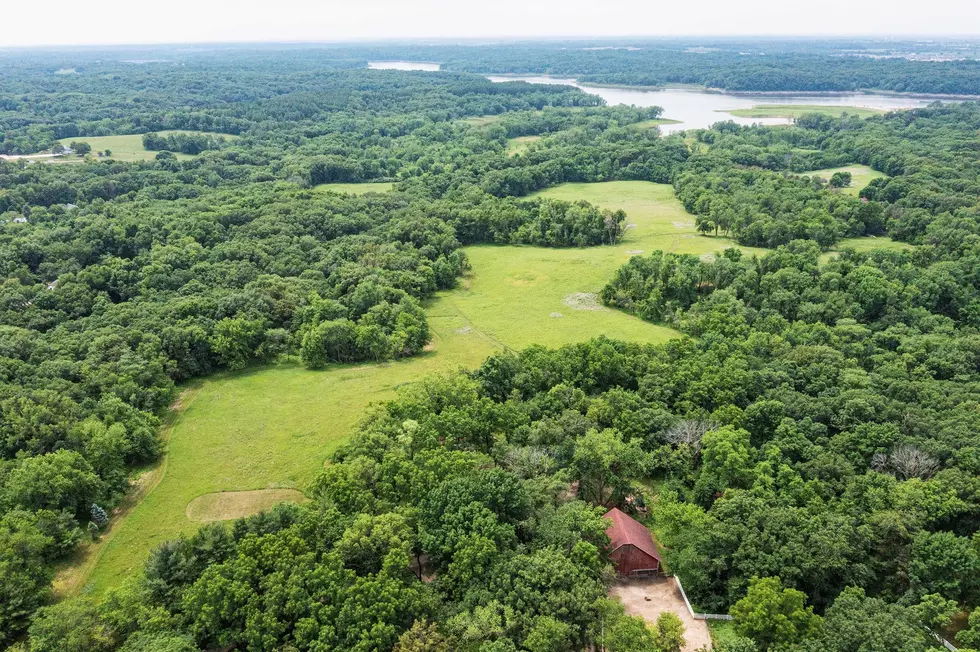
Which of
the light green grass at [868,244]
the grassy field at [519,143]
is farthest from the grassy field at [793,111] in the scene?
the light green grass at [868,244]

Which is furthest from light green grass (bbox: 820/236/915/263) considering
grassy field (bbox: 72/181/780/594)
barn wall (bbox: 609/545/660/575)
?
barn wall (bbox: 609/545/660/575)

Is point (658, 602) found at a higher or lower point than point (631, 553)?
lower

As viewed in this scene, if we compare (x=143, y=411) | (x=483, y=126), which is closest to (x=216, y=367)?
(x=143, y=411)

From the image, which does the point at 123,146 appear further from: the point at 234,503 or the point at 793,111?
the point at 793,111

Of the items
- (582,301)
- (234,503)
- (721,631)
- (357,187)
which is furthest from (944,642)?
(357,187)

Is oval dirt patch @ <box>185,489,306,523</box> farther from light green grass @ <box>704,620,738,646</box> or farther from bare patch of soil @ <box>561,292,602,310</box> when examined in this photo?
bare patch of soil @ <box>561,292,602,310</box>

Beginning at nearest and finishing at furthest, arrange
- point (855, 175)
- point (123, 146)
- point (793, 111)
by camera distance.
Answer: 1. point (855, 175)
2. point (123, 146)
3. point (793, 111)
